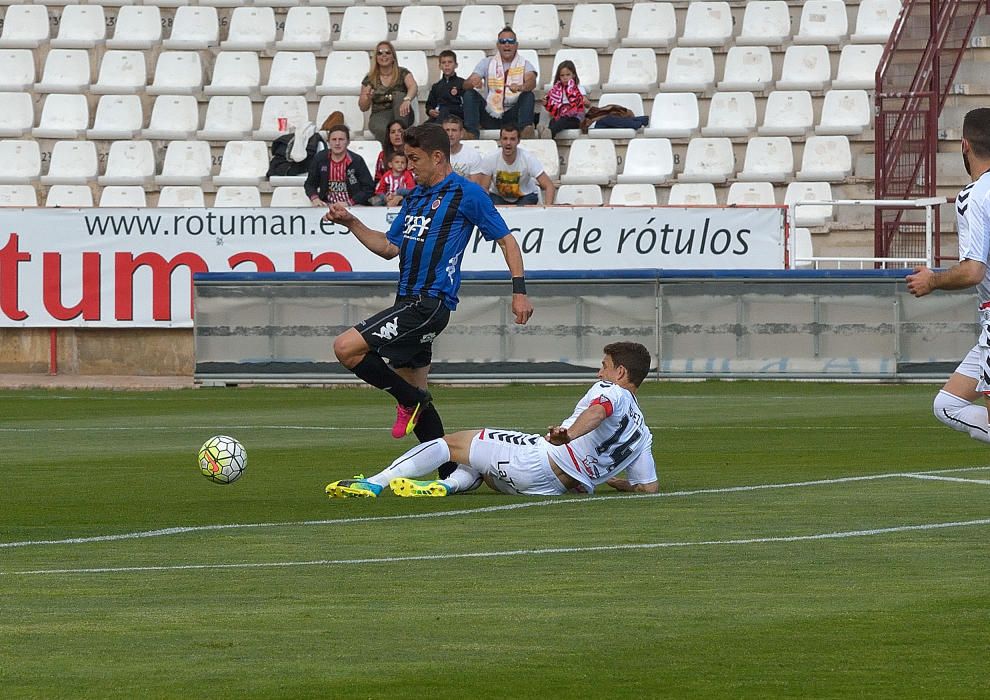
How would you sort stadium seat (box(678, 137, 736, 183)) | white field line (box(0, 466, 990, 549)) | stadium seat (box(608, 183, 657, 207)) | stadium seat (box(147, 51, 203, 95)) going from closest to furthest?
white field line (box(0, 466, 990, 549))
stadium seat (box(608, 183, 657, 207))
stadium seat (box(678, 137, 736, 183))
stadium seat (box(147, 51, 203, 95))

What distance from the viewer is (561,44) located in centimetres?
2575

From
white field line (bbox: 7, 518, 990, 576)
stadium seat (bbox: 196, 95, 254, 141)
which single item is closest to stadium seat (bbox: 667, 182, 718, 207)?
stadium seat (bbox: 196, 95, 254, 141)

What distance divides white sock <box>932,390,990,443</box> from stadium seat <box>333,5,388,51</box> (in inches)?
697

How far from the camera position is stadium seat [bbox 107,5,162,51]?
26.8m

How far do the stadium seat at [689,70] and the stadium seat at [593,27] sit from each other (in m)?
1.09

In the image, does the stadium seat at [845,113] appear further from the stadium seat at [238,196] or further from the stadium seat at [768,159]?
the stadium seat at [238,196]

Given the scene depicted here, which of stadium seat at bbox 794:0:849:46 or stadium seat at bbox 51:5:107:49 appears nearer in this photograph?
stadium seat at bbox 794:0:849:46

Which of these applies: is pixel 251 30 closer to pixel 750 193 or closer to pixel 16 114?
pixel 16 114

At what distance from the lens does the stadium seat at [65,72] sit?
26.3 meters

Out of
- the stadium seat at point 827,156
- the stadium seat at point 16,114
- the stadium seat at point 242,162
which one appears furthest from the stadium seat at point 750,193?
the stadium seat at point 16,114

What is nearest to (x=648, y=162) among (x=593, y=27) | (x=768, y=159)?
(x=768, y=159)

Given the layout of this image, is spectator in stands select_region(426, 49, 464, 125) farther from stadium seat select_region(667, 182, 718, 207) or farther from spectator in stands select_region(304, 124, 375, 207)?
stadium seat select_region(667, 182, 718, 207)

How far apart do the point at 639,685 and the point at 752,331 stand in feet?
50.2

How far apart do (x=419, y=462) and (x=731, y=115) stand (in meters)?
15.9
